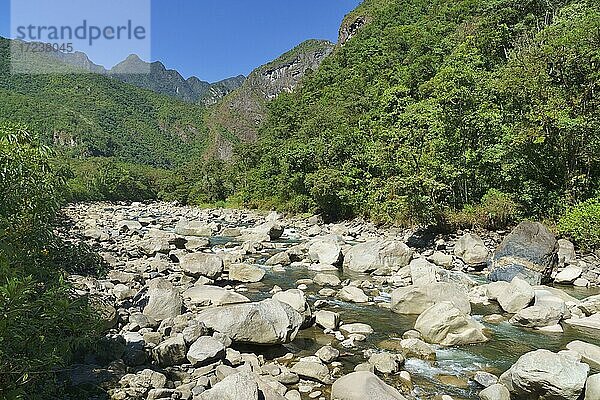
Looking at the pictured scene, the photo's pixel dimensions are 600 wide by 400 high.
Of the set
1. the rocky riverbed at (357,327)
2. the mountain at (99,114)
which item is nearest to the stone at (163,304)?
the rocky riverbed at (357,327)

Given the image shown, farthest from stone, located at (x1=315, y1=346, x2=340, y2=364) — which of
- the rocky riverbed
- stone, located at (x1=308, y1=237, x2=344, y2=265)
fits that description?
stone, located at (x1=308, y1=237, x2=344, y2=265)

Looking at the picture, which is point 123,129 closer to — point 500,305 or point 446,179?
point 446,179

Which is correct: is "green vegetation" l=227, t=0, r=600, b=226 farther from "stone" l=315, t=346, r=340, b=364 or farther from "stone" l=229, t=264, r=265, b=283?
"stone" l=315, t=346, r=340, b=364

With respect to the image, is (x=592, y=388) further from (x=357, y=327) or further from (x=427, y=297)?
(x=427, y=297)

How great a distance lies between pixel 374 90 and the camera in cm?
4469

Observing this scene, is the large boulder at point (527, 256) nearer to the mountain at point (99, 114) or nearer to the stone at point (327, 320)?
the stone at point (327, 320)

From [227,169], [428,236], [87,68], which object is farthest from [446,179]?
[87,68]

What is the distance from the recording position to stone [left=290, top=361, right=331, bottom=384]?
8283mm

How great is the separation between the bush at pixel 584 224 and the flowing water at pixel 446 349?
4.59m

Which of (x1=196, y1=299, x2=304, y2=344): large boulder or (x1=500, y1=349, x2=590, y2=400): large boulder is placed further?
(x1=196, y1=299, x2=304, y2=344): large boulder

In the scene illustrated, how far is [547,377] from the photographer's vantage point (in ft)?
23.3

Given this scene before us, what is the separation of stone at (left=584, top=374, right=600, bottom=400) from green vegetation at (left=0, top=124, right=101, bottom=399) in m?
7.52

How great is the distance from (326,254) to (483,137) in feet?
35.8

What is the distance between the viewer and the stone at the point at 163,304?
10.9 meters
